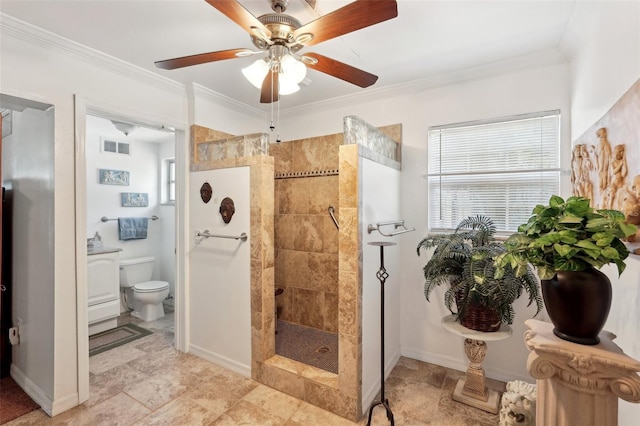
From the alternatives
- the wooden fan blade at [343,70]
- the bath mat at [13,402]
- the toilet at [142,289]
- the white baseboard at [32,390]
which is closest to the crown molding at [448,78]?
the wooden fan blade at [343,70]

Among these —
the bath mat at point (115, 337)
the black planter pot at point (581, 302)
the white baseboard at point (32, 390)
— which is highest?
the black planter pot at point (581, 302)

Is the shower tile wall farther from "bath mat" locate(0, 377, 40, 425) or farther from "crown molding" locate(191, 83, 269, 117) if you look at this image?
"bath mat" locate(0, 377, 40, 425)

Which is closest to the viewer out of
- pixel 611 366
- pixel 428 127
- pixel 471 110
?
pixel 611 366

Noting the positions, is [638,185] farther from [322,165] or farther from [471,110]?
[322,165]

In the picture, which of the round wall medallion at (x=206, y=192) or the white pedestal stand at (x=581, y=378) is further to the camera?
the round wall medallion at (x=206, y=192)

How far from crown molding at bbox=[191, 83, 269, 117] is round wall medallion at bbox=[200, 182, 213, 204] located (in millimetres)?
872

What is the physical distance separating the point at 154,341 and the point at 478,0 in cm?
385

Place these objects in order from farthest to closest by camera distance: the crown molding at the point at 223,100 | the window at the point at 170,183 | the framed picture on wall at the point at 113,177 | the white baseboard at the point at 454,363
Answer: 1. the window at the point at 170,183
2. the framed picture on wall at the point at 113,177
3. the crown molding at the point at 223,100
4. the white baseboard at the point at 454,363

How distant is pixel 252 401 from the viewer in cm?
205

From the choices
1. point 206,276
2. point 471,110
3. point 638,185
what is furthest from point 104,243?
point 638,185

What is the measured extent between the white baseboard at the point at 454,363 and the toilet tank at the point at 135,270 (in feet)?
11.2

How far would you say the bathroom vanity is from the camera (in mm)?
3158

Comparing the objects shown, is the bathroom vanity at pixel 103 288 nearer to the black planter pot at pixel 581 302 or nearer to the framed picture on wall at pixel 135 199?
the framed picture on wall at pixel 135 199

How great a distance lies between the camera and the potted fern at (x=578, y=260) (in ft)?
2.73
